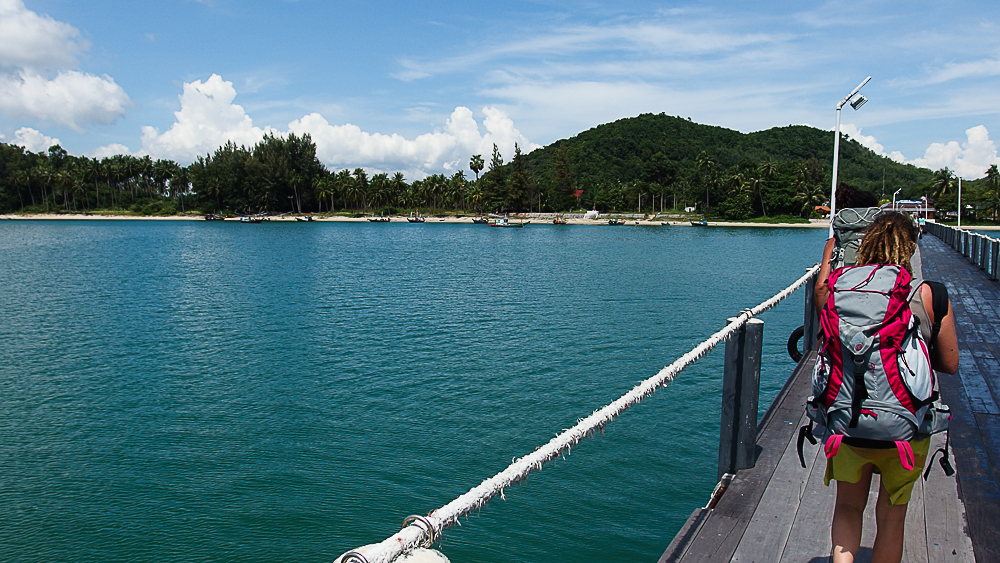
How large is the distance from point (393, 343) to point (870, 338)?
15.6 metres

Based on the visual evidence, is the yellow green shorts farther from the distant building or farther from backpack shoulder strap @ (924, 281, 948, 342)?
the distant building

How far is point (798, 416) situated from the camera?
224 inches

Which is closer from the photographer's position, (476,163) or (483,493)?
(483,493)

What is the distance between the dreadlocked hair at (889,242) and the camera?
2715 millimetres

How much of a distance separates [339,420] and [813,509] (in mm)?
9077

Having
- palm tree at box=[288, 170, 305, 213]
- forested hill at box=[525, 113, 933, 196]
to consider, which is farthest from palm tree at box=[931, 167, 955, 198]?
palm tree at box=[288, 170, 305, 213]

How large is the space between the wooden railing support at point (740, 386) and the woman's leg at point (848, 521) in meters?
1.36

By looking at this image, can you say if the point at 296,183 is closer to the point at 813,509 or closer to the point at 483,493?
the point at 813,509

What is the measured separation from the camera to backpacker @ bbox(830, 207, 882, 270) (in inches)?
175

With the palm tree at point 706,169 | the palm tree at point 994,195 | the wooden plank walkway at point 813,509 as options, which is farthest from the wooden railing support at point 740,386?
the palm tree at point 706,169

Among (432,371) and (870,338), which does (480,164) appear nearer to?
(432,371)

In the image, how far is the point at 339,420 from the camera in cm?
1152

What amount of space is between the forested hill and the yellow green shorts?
143 meters

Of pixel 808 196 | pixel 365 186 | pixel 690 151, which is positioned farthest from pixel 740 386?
pixel 690 151
